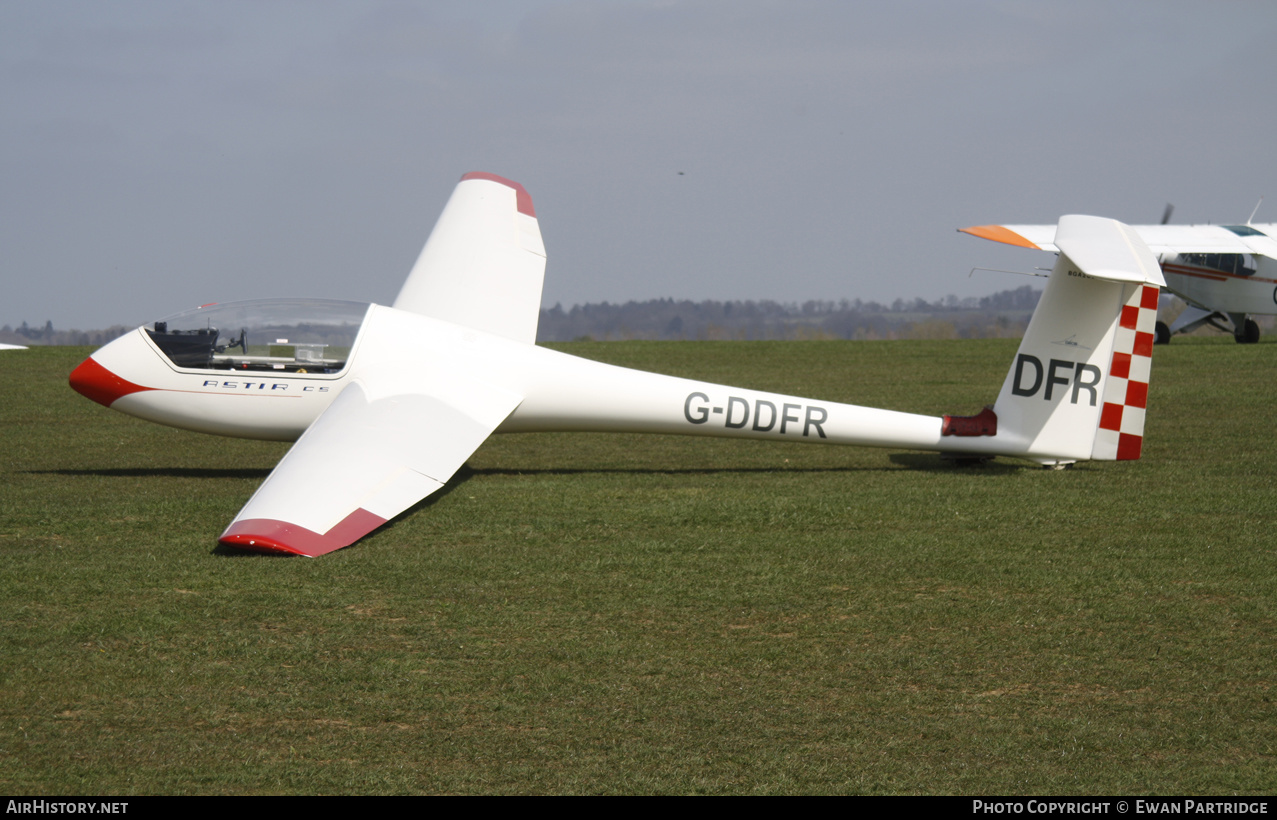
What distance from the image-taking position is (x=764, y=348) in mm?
26266

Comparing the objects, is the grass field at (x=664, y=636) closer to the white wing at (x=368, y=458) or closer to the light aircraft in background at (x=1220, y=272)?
the white wing at (x=368, y=458)

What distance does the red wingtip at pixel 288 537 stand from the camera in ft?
24.4

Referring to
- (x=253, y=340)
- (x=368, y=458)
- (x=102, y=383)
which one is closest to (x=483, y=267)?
(x=253, y=340)

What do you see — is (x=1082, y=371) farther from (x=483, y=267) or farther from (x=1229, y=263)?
(x=1229, y=263)

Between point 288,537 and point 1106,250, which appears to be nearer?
point 288,537

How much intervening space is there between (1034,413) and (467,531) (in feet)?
20.2

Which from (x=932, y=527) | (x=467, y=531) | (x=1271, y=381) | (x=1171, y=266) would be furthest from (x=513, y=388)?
(x=1171, y=266)

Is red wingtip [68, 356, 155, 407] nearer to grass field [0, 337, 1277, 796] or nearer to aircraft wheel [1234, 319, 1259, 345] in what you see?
grass field [0, 337, 1277, 796]

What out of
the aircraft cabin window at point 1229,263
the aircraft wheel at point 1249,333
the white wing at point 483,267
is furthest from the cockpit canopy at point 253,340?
the aircraft wheel at point 1249,333

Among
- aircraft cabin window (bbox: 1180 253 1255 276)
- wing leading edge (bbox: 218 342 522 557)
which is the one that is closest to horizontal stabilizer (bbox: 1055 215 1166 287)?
wing leading edge (bbox: 218 342 522 557)

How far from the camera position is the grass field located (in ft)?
15.4

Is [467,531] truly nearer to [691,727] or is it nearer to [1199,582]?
[691,727]

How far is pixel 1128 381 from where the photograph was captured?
1068 centimetres

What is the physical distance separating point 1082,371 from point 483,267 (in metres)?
7.42
